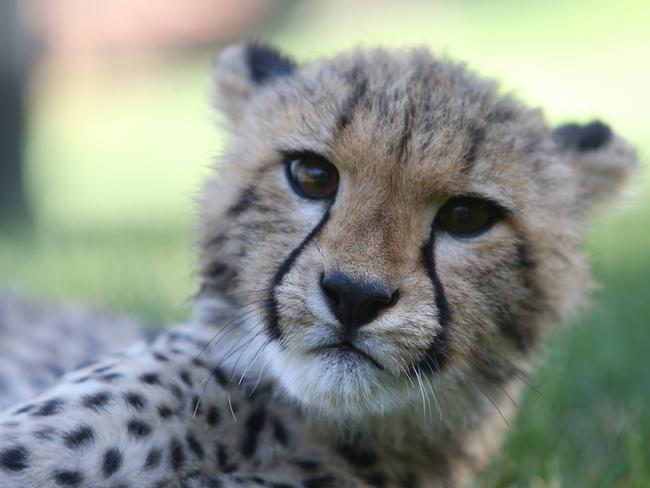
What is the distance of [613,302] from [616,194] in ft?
5.82

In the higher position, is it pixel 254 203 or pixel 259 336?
pixel 254 203

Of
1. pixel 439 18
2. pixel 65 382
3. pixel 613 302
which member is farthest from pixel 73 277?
pixel 439 18

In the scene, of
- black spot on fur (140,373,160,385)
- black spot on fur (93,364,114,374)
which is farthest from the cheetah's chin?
black spot on fur (93,364,114,374)

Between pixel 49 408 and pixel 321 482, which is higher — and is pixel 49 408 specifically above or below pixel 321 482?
above

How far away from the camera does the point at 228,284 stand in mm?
2352

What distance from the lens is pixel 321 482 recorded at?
2.23 meters

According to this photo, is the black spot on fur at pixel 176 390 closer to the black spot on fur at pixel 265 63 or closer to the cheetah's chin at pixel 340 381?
the cheetah's chin at pixel 340 381

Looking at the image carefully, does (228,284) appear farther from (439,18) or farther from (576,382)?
(439,18)

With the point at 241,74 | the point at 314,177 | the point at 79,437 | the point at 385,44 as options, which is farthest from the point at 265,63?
the point at 79,437

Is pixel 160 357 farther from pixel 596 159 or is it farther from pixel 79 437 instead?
pixel 596 159

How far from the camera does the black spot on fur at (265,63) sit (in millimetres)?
2672

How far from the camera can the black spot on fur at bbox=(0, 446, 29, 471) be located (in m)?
1.99

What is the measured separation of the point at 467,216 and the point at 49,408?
3.14 feet

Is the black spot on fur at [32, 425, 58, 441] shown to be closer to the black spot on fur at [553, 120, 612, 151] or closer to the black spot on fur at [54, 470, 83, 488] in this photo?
the black spot on fur at [54, 470, 83, 488]
